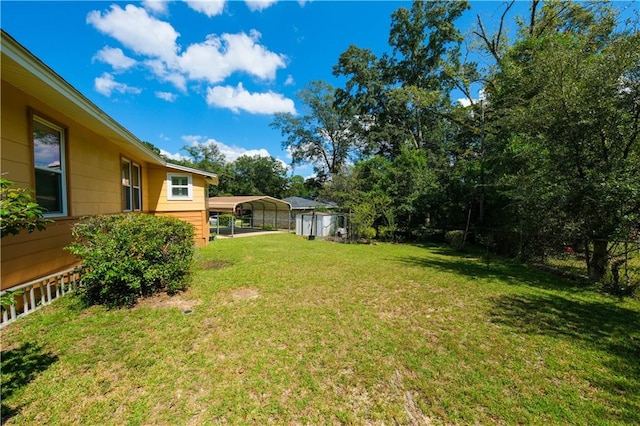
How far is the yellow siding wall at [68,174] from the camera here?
126 inches

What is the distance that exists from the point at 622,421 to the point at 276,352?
3218 millimetres

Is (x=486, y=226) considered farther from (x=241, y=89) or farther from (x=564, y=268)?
(x=241, y=89)

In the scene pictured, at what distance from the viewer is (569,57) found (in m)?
6.30

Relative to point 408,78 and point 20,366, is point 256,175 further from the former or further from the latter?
point 20,366

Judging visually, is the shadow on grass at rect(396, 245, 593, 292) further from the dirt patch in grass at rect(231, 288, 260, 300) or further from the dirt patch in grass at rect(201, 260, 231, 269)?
the dirt patch in grass at rect(201, 260, 231, 269)

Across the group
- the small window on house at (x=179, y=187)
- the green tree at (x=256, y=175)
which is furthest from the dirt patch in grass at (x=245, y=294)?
the green tree at (x=256, y=175)

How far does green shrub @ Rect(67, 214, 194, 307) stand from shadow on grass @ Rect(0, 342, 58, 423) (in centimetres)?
113

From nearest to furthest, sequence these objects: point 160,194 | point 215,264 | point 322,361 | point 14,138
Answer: point 322,361
point 14,138
point 215,264
point 160,194

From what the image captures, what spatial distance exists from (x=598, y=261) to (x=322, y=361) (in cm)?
791

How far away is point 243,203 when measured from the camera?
17.0 metres

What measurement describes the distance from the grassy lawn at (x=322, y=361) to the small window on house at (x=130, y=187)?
4291 mm

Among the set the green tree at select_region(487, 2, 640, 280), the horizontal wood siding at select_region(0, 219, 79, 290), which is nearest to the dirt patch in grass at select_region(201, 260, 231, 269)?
the horizontal wood siding at select_region(0, 219, 79, 290)

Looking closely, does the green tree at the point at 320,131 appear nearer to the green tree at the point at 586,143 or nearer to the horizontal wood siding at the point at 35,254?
the green tree at the point at 586,143

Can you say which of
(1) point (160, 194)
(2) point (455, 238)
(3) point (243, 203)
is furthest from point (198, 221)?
(2) point (455, 238)
